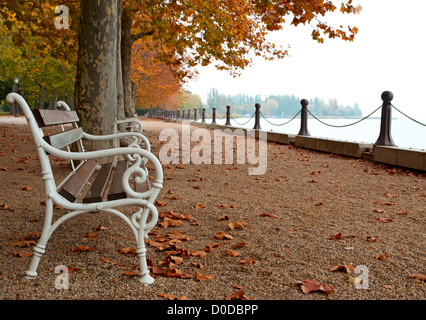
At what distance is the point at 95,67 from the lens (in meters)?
6.98

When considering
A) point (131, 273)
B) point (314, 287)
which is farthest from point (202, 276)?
point (314, 287)

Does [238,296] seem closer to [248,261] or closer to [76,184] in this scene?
[248,261]

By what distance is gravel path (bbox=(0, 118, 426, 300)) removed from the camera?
274 cm

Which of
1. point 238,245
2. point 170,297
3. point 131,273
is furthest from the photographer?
point 238,245

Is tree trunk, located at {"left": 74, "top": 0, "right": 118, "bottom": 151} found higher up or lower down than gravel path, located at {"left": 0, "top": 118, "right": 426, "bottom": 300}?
higher up

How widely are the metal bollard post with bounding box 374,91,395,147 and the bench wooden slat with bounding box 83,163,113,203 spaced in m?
6.91

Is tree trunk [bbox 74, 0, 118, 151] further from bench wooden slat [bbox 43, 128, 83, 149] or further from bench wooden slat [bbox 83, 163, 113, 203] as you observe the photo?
bench wooden slat [bbox 83, 163, 113, 203]

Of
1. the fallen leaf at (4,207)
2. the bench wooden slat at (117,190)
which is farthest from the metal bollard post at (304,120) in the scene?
the bench wooden slat at (117,190)

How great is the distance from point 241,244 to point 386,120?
22.1ft

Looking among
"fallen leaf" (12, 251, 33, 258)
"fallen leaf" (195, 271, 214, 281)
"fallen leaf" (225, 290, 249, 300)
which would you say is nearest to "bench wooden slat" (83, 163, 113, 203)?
"fallen leaf" (12, 251, 33, 258)

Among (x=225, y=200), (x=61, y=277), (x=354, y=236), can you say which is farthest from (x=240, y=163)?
(x=61, y=277)

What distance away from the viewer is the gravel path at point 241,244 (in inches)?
108

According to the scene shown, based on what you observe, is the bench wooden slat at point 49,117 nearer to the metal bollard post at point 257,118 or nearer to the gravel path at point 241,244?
the gravel path at point 241,244

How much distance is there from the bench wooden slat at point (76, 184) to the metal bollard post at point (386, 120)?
6.96 metres
